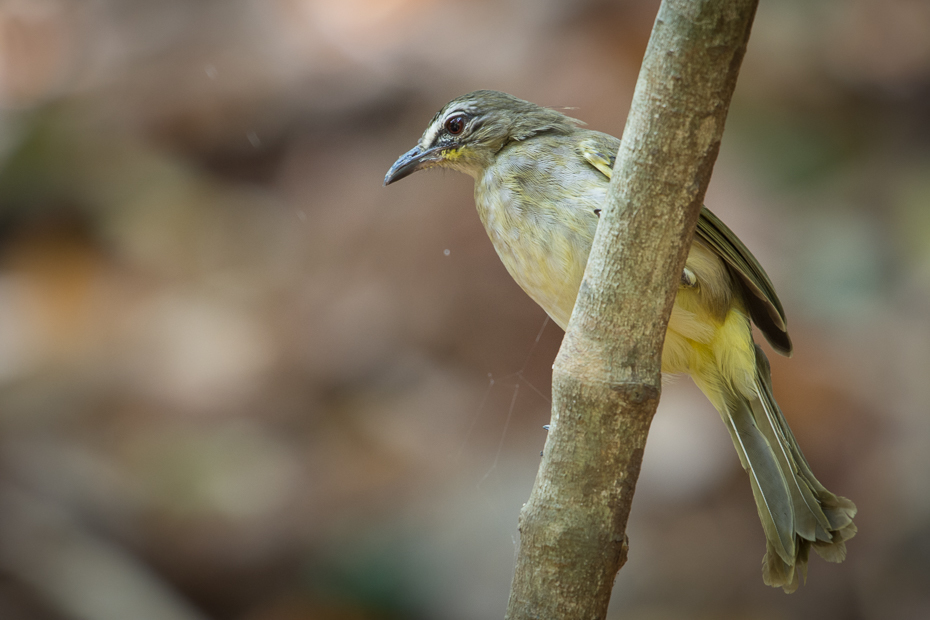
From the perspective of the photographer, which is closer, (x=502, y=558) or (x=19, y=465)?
(x=502, y=558)

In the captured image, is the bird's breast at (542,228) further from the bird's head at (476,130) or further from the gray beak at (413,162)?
the gray beak at (413,162)

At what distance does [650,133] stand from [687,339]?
44.3 inches

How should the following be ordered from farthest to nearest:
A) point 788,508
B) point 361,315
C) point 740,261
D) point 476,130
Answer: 1. point 361,315
2. point 476,130
3. point 740,261
4. point 788,508

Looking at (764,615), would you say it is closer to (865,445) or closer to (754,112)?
(865,445)

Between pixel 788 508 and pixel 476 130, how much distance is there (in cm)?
149

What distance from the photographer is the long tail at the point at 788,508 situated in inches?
83.9

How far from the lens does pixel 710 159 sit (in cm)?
148

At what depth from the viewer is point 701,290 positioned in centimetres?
232

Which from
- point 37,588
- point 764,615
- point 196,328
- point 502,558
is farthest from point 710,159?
point 196,328

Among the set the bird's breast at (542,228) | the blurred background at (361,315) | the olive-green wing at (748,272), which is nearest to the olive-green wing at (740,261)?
the olive-green wing at (748,272)

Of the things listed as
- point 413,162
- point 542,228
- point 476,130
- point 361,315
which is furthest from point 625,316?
point 361,315

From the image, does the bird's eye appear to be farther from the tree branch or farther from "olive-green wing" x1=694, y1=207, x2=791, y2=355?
the tree branch

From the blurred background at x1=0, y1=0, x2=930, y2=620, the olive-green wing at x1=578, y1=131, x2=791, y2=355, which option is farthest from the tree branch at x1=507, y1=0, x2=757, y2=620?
the blurred background at x1=0, y1=0, x2=930, y2=620

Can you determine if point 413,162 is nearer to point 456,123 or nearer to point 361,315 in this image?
point 456,123
